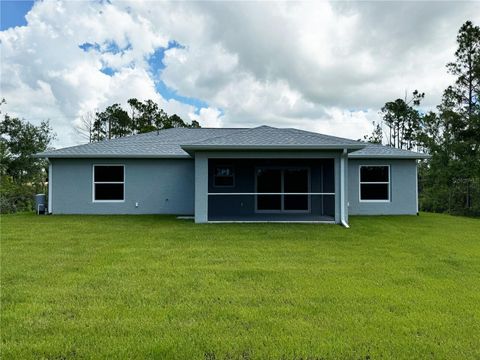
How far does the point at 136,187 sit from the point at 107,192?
1178 mm

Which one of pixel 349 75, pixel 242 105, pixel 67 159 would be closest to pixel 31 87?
pixel 67 159

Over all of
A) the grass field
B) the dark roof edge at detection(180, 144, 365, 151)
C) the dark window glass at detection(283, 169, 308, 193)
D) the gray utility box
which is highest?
the dark roof edge at detection(180, 144, 365, 151)

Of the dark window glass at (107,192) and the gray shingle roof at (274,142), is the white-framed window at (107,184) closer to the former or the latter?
the dark window glass at (107,192)

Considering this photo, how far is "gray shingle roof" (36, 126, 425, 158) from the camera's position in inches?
429

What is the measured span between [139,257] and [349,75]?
650 inches

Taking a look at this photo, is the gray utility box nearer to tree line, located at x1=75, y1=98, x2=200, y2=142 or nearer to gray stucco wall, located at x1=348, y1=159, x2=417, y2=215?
gray stucco wall, located at x1=348, y1=159, x2=417, y2=215

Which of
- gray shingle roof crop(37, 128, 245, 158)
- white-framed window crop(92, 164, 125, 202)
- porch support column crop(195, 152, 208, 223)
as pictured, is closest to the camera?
porch support column crop(195, 152, 208, 223)

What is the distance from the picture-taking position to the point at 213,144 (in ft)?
35.9

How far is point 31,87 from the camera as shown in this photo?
2200 cm

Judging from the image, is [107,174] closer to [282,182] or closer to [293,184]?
[282,182]

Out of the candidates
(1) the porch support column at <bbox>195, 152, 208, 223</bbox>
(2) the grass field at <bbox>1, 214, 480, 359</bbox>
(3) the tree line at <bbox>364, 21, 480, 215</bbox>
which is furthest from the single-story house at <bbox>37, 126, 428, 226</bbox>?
(3) the tree line at <bbox>364, 21, 480, 215</bbox>

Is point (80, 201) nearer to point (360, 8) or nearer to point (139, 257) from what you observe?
point (139, 257)

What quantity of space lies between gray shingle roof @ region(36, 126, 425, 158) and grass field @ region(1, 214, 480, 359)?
131 inches

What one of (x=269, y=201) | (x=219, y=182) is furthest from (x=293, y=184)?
(x=219, y=182)
